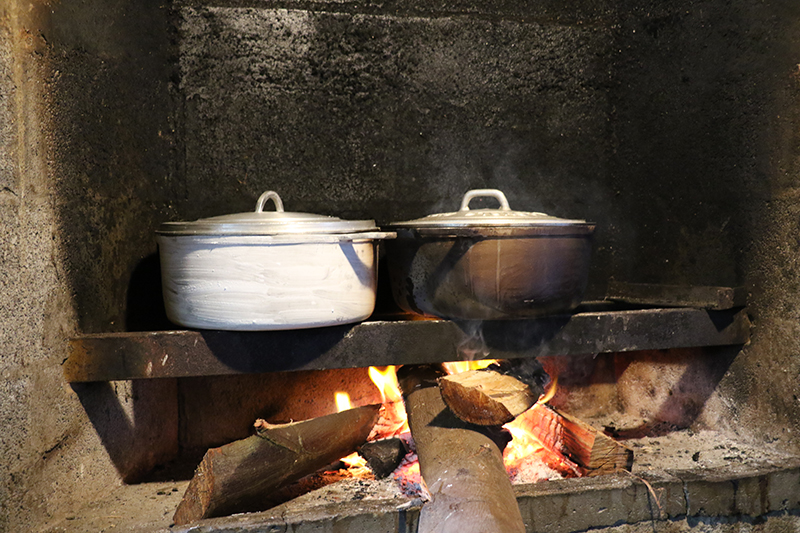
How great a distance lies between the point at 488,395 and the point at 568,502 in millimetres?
468

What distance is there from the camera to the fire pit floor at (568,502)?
188 cm

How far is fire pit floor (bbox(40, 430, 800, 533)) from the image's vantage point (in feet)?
6.18

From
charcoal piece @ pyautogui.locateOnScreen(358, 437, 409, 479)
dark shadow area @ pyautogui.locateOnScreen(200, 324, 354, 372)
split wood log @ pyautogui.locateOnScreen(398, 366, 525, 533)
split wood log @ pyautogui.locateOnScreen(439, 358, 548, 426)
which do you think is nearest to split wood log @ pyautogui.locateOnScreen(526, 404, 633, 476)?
split wood log @ pyautogui.locateOnScreen(439, 358, 548, 426)

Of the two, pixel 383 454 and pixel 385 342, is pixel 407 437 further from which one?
pixel 385 342

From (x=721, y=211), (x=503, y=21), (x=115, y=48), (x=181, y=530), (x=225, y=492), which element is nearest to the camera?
(x=181, y=530)

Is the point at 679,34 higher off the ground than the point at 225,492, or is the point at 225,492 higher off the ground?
the point at 679,34

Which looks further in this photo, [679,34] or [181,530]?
[679,34]

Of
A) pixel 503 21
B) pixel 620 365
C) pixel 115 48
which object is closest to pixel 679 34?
pixel 503 21

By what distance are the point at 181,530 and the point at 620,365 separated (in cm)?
223

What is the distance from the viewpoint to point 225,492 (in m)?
1.94

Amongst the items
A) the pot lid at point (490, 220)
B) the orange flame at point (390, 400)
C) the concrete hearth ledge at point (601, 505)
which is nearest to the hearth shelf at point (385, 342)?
the pot lid at point (490, 220)

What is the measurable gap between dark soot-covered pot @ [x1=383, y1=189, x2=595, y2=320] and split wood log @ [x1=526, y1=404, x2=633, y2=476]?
52 cm

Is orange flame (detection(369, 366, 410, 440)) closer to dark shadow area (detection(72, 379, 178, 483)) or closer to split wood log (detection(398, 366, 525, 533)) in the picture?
split wood log (detection(398, 366, 525, 533))

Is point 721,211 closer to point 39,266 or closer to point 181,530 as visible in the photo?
point 181,530
